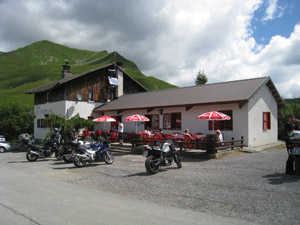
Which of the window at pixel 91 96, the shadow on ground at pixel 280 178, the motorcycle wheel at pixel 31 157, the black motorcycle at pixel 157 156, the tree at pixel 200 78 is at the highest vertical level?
the tree at pixel 200 78

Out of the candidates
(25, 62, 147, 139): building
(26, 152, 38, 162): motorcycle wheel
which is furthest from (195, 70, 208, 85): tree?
(26, 152, 38, 162): motorcycle wheel

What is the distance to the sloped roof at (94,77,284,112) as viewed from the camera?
604 inches

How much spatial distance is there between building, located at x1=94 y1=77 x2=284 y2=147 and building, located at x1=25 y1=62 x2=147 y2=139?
5413 millimetres

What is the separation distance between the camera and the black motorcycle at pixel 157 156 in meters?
9.12

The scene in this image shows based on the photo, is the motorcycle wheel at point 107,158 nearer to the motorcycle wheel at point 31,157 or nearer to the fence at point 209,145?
the fence at point 209,145

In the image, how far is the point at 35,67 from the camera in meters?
167

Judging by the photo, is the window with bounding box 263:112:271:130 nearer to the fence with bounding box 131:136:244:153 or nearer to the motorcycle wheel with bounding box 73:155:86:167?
the fence with bounding box 131:136:244:153

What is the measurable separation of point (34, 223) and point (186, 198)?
3.35 meters

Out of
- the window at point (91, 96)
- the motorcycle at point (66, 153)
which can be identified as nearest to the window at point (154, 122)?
the motorcycle at point (66, 153)

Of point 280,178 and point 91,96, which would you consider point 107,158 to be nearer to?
point 280,178

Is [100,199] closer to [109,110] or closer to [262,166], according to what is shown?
[262,166]

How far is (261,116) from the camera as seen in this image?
16.4 m

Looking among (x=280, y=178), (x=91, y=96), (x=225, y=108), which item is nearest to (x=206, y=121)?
(x=225, y=108)

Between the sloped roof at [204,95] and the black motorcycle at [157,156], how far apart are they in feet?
21.1
